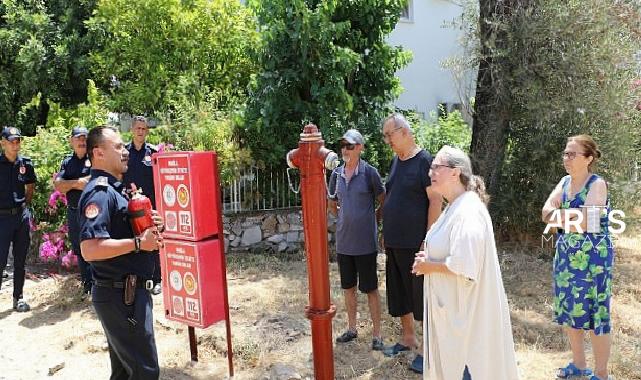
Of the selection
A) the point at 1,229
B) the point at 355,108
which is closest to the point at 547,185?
the point at 355,108

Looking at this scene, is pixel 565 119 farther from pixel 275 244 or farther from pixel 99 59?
pixel 99 59

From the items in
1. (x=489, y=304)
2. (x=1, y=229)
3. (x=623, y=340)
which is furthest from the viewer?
(x=1, y=229)

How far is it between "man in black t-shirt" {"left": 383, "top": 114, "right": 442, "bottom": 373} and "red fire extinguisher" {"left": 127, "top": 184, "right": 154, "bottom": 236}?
193 centimetres

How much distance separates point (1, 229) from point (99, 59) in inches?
191

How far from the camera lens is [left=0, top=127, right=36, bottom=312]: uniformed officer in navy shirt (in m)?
5.92

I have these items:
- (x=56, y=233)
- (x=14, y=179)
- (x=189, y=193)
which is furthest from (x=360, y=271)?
(x=56, y=233)

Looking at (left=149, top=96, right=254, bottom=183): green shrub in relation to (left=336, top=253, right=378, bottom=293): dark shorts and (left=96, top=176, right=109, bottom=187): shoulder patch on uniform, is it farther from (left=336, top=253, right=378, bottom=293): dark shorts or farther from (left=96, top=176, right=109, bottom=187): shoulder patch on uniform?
(left=96, top=176, right=109, bottom=187): shoulder patch on uniform

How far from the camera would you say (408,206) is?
418cm

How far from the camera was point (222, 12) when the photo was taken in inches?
375

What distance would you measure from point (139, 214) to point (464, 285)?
1775 mm

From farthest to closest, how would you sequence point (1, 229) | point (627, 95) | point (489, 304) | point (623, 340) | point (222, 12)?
point (222, 12) < point (627, 95) < point (1, 229) < point (623, 340) < point (489, 304)

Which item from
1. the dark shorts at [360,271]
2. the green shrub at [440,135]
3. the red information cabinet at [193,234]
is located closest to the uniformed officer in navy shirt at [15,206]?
the red information cabinet at [193,234]

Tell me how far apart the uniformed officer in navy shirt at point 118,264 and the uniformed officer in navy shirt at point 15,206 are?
11.4 ft

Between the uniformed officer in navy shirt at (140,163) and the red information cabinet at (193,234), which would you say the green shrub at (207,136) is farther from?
the red information cabinet at (193,234)
